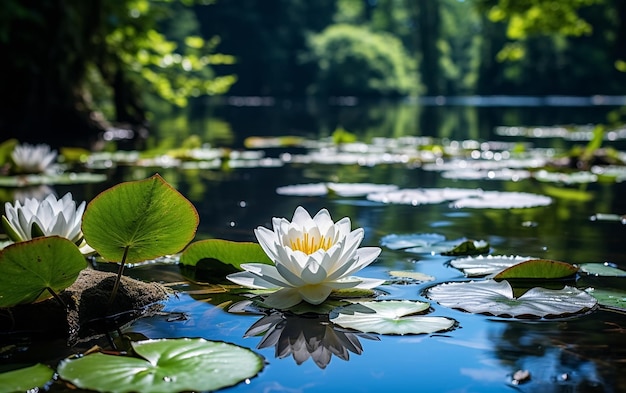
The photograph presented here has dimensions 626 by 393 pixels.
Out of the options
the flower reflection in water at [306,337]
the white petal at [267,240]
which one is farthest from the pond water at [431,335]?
the white petal at [267,240]

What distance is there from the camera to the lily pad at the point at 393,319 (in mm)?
1439

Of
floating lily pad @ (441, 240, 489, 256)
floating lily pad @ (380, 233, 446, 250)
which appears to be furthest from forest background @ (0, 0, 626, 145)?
floating lily pad @ (441, 240, 489, 256)

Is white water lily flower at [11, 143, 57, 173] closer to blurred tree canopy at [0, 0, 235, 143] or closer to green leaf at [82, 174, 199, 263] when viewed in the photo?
blurred tree canopy at [0, 0, 235, 143]

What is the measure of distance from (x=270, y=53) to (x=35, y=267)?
43.6 meters

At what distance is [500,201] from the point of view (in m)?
3.38

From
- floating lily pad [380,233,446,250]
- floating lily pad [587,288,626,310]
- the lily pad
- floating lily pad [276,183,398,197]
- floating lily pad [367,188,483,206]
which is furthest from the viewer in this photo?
floating lily pad [276,183,398,197]

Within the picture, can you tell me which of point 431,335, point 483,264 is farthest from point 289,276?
point 483,264

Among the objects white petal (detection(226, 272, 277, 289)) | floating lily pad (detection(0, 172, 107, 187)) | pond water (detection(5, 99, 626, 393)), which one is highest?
floating lily pad (detection(0, 172, 107, 187))

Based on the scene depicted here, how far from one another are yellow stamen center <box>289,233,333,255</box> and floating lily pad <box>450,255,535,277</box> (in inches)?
21.3

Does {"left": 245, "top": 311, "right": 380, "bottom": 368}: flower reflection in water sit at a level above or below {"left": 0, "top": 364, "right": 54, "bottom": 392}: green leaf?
below

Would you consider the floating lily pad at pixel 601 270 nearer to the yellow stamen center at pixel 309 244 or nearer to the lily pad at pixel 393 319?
the lily pad at pixel 393 319

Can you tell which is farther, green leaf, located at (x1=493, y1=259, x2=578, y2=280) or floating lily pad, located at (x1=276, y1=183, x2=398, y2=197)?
floating lily pad, located at (x1=276, y1=183, x2=398, y2=197)

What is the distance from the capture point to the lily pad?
4.72 feet

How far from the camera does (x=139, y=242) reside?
156 centimetres
